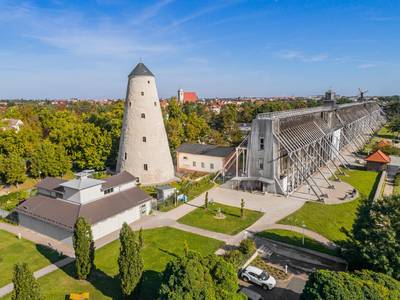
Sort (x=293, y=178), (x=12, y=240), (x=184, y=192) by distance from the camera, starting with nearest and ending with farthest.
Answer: (x=12, y=240) < (x=184, y=192) < (x=293, y=178)

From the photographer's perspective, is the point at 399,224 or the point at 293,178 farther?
the point at 293,178

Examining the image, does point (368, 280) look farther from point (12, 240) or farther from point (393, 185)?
point (393, 185)

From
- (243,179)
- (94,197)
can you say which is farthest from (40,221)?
(243,179)

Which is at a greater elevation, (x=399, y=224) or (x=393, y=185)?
(x=399, y=224)

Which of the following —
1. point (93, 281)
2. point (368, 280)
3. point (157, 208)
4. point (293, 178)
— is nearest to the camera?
point (368, 280)

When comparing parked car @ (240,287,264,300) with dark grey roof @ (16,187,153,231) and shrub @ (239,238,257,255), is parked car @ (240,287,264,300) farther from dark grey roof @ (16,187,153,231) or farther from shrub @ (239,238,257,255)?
dark grey roof @ (16,187,153,231)

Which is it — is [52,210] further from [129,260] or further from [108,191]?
[129,260]

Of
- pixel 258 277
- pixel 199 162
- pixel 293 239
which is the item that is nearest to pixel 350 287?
pixel 258 277
